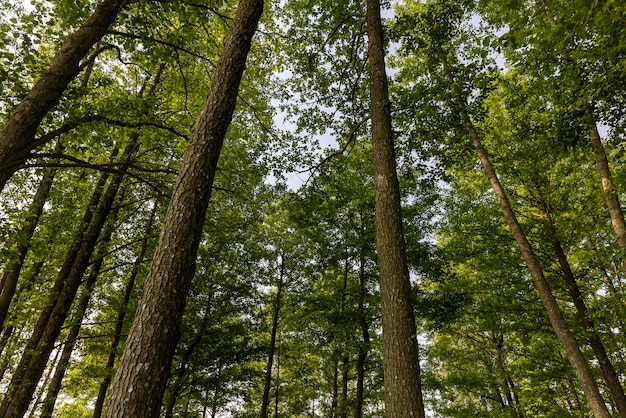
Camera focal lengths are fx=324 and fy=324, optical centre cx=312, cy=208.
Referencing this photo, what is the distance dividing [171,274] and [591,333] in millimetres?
10353

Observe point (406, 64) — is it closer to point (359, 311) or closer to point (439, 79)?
point (439, 79)

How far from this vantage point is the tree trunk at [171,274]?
253 cm

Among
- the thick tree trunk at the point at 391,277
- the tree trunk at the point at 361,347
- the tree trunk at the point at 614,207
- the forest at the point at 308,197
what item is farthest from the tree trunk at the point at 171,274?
the tree trunk at the point at 361,347

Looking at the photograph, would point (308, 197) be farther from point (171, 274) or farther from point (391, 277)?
point (171, 274)

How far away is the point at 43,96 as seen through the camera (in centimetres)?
475

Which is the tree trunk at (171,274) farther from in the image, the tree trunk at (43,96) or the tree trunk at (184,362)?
the tree trunk at (184,362)

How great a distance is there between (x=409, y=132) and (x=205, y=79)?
7.53 m

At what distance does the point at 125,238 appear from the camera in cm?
1173

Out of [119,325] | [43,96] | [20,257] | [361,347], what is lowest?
[361,347]

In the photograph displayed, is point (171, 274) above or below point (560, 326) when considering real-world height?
below

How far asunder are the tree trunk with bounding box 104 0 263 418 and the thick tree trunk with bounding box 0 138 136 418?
3876 mm

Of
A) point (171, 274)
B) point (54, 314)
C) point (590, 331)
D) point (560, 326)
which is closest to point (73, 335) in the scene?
point (54, 314)

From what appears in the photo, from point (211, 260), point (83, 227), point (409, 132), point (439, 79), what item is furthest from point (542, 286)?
point (83, 227)

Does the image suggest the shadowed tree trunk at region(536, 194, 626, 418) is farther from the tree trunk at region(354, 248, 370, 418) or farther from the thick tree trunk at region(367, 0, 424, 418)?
the thick tree trunk at region(367, 0, 424, 418)
